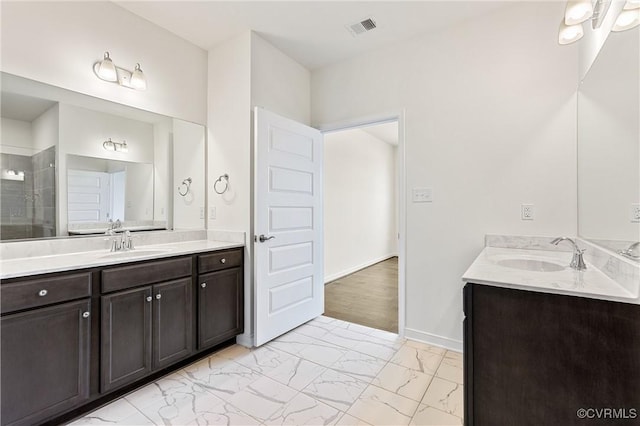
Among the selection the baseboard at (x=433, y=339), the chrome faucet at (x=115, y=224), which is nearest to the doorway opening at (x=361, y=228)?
the baseboard at (x=433, y=339)

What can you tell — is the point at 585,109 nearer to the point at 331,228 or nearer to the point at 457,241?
the point at 457,241

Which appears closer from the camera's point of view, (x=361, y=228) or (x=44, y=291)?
(x=44, y=291)

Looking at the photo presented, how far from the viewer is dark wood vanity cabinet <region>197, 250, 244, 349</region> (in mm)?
2174

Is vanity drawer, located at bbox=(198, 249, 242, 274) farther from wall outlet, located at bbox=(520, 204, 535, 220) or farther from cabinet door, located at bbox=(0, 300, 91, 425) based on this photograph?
wall outlet, located at bbox=(520, 204, 535, 220)

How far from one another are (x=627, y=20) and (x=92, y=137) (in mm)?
3147

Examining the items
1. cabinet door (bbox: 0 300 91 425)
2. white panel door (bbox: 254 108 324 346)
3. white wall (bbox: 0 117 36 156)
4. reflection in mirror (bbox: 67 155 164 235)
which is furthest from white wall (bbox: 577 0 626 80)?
white wall (bbox: 0 117 36 156)

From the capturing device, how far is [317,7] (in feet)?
7.16

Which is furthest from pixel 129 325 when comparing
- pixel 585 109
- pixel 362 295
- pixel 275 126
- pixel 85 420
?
pixel 585 109

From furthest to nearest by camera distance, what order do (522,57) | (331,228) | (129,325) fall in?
(331,228)
(522,57)
(129,325)

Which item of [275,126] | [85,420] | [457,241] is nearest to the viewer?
[85,420]

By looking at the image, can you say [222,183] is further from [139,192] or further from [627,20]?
[627,20]

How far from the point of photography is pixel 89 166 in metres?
2.12

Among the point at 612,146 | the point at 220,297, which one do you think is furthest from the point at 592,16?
the point at 220,297

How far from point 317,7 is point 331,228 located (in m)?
3.09
